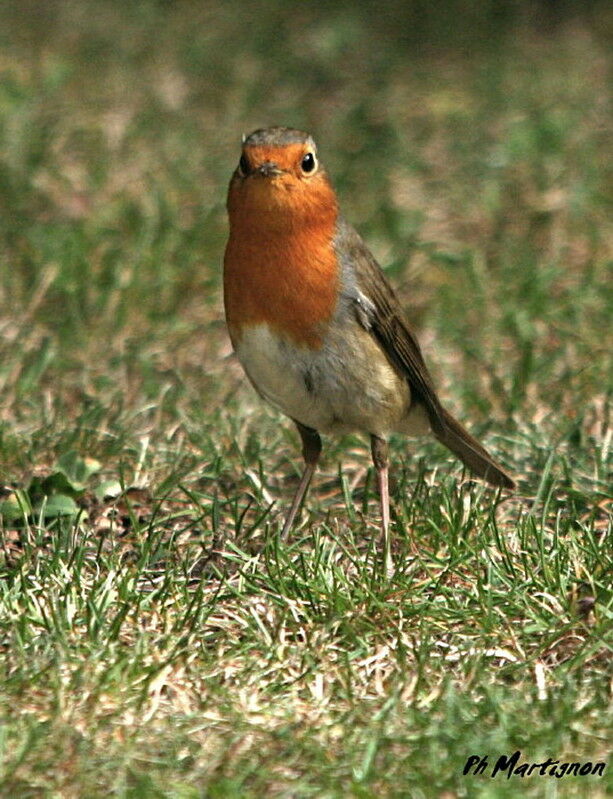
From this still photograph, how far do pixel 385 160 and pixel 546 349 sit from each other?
2.00 metres

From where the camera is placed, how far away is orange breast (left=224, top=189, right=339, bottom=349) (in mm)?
4805

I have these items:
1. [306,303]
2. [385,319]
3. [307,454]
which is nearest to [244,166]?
[306,303]

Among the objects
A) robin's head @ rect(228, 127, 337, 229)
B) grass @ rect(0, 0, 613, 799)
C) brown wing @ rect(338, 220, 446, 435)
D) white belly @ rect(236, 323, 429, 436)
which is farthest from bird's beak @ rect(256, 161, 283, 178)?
grass @ rect(0, 0, 613, 799)

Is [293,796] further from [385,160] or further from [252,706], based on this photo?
[385,160]

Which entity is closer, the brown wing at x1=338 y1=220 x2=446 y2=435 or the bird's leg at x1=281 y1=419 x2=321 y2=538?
the brown wing at x1=338 y1=220 x2=446 y2=435

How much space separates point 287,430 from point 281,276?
4.48ft

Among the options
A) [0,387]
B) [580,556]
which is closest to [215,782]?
[580,556]

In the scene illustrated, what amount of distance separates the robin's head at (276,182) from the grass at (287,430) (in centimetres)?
102

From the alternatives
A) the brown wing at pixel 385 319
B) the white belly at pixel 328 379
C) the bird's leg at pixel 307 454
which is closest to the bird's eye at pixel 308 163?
the brown wing at pixel 385 319

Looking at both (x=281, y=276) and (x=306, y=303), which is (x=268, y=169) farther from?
(x=306, y=303)

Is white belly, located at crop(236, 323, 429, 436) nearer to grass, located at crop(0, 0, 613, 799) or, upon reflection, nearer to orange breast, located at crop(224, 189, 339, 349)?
orange breast, located at crop(224, 189, 339, 349)

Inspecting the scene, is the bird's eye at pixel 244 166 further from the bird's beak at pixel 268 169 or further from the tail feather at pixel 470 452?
the tail feather at pixel 470 452

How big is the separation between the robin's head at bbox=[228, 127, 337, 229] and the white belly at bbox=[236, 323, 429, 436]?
0.37 meters

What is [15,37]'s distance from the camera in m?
9.36
